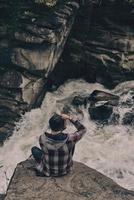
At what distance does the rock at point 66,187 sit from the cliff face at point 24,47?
5.01 metres

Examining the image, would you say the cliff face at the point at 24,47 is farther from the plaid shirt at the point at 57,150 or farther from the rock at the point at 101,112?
the plaid shirt at the point at 57,150

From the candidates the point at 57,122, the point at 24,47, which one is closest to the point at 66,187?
the point at 57,122

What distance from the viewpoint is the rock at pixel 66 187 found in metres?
9.05

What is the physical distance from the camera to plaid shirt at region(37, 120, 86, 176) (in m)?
9.13

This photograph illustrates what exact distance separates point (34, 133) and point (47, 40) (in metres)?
3.12

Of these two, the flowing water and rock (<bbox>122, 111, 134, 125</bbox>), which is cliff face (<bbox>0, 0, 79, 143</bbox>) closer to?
the flowing water

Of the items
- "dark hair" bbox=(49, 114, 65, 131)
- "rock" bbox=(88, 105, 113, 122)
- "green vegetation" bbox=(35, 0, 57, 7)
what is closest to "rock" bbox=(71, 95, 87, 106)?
"rock" bbox=(88, 105, 113, 122)

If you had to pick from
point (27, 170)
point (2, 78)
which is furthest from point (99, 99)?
point (27, 170)

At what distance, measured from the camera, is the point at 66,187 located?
9344mm

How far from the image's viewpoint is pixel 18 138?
14.9m

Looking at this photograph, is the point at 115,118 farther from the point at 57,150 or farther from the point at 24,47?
the point at 57,150

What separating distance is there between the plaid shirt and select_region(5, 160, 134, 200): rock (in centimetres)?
21

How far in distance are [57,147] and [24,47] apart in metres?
6.15

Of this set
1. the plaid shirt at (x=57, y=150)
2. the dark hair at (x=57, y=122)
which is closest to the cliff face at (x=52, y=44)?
the plaid shirt at (x=57, y=150)
